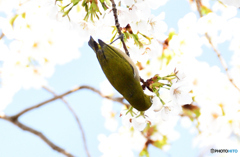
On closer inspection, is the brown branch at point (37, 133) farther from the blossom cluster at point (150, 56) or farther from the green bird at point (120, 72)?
the green bird at point (120, 72)

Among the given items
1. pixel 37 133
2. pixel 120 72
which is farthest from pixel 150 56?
pixel 37 133

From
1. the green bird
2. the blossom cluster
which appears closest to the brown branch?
the blossom cluster

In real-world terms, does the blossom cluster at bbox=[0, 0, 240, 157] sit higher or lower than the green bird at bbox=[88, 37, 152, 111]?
higher

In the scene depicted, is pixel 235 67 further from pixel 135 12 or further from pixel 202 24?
pixel 135 12

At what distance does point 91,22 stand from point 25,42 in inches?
25.1

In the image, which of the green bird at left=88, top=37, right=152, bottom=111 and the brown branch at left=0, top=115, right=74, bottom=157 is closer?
the green bird at left=88, top=37, right=152, bottom=111

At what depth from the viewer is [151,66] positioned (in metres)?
1.25

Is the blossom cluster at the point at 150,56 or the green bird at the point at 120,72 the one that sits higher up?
the blossom cluster at the point at 150,56

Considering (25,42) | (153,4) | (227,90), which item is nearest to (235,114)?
(227,90)

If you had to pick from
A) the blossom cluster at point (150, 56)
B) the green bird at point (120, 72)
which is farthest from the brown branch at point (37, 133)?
the green bird at point (120, 72)

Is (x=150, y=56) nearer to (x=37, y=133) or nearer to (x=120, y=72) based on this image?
(x=120, y=72)

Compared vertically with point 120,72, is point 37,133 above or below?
above

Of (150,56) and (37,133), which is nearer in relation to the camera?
(150,56)

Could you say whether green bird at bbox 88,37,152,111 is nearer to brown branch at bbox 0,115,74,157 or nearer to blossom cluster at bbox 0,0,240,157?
blossom cluster at bbox 0,0,240,157
